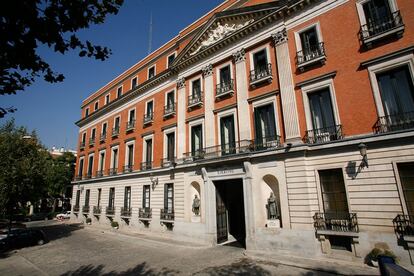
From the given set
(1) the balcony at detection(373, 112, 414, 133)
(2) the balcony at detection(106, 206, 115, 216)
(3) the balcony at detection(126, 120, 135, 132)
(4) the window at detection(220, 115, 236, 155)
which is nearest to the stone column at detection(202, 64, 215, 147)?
(4) the window at detection(220, 115, 236, 155)

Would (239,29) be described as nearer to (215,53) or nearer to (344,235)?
(215,53)

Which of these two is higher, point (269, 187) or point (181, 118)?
point (181, 118)

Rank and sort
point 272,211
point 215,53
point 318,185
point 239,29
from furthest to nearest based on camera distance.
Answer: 1. point 215,53
2. point 239,29
3. point 272,211
4. point 318,185

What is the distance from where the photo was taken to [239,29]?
16625 millimetres

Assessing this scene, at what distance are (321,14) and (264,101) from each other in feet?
18.7

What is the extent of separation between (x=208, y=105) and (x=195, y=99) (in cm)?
172

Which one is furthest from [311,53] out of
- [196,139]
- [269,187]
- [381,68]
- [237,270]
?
[237,270]

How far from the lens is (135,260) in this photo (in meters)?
12.8

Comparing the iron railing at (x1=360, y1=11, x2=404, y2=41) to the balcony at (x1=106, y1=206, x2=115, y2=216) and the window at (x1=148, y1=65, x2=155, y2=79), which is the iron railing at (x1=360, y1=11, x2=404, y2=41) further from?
the balcony at (x1=106, y1=206, x2=115, y2=216)

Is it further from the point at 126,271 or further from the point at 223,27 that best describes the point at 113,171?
the point at 223,27

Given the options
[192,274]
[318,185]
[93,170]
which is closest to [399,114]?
[318,185]

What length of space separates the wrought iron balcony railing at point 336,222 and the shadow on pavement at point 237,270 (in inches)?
135

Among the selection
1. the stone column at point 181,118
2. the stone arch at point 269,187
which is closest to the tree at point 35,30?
the stone arch at point 269,187

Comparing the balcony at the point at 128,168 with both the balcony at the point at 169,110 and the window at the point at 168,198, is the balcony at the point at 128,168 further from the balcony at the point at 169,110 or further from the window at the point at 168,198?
the balcony at the point at 169,110
